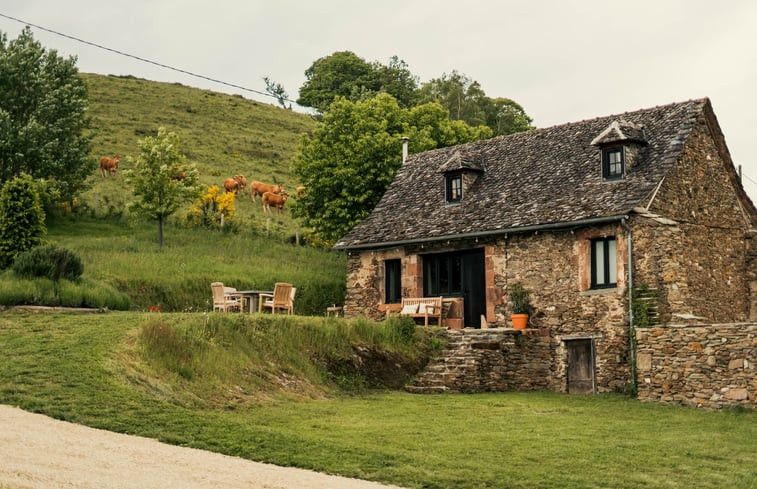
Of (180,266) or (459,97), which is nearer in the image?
(180,266)

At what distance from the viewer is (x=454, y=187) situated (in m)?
29.0

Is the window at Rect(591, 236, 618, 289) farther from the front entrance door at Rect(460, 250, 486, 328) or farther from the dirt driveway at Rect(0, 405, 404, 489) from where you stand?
the dirt driveway at Rect(0, 405, 404, 489)

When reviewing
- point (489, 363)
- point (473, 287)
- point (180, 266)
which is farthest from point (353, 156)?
point (489, 363)

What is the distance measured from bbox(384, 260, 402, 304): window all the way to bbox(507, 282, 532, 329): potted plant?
4.58 m

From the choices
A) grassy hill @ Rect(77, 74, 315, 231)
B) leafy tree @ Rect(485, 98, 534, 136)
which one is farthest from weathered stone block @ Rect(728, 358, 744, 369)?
leafy tree @ Rect(485, 98, 534, 136)

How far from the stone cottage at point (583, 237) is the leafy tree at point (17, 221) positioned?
9269 millimetres

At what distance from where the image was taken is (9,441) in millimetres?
11836

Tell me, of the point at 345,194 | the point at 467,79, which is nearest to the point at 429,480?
the point at 345,194

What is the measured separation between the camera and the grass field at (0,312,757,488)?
40.1 ft

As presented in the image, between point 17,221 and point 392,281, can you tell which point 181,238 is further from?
point 392,281

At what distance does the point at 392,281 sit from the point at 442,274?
185cm

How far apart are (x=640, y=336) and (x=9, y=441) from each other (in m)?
14.5

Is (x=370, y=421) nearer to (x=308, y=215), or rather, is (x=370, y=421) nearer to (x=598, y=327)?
(x=598, y=327)

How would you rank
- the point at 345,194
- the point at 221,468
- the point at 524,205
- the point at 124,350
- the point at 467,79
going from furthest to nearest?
the point at 467,79
the point at 345,194
the point at 524,205
the point at 124,350
the point at 221,468
